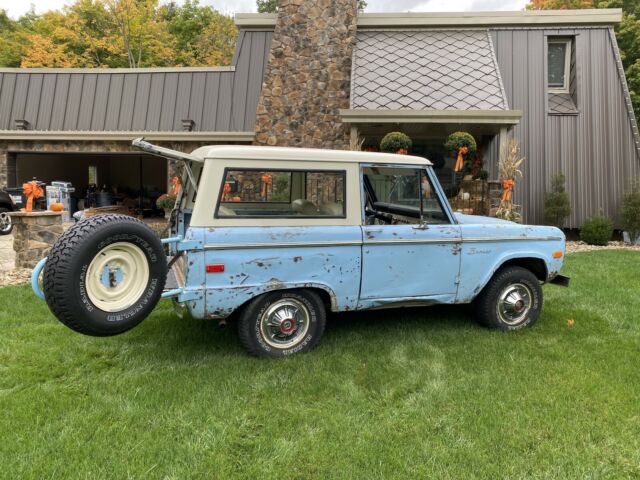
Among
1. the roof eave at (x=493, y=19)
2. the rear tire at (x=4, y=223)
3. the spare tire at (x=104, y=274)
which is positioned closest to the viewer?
the spare tire at (x=104, y=274)

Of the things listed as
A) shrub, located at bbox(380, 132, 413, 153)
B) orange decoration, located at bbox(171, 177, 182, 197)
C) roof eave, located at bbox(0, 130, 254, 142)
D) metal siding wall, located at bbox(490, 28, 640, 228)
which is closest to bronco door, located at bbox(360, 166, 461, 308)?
orange decoration, located at bbox(171, 177, 182, 197)

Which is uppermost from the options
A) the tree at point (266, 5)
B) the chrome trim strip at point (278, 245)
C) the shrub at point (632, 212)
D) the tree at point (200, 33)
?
the tree at point (266, 5)

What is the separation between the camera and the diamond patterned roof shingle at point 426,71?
10445 millimetres

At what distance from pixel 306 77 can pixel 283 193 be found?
30.6 ft

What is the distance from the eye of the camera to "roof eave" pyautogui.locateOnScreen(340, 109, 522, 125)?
9609 mm

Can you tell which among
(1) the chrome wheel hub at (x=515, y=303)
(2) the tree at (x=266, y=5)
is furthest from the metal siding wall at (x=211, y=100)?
(2) the tree at (x=266, y=5)

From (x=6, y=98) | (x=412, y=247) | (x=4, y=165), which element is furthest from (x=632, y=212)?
(x=6, y=98)

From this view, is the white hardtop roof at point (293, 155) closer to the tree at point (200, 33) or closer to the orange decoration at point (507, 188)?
the orange decoration at point (507, 188)

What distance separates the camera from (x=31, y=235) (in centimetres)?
757

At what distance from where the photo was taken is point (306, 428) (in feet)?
9.48

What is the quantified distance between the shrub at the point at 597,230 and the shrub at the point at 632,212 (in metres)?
0.48

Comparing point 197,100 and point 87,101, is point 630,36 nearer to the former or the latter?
point 197,100

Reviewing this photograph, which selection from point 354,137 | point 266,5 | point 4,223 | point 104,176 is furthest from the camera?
point 266,5

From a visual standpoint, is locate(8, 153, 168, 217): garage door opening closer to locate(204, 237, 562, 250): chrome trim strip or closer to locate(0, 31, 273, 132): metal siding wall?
locate(0, 31, 273, 132): metal siding wall
